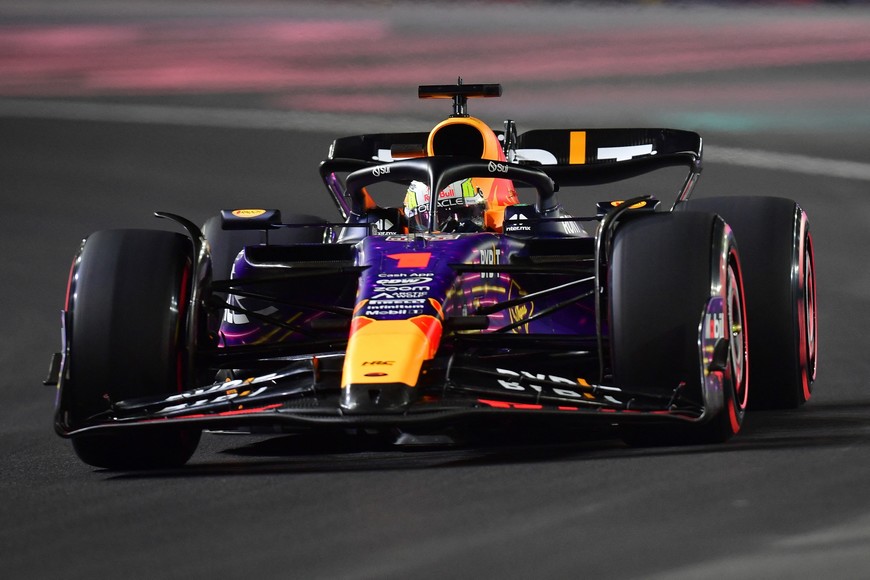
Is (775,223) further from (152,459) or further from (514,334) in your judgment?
(152,459)

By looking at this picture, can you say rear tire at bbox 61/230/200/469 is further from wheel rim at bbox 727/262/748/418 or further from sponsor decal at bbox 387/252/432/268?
wheel rim at bbox 727/262/748/418

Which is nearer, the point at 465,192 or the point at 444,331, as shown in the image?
the point at 444,331

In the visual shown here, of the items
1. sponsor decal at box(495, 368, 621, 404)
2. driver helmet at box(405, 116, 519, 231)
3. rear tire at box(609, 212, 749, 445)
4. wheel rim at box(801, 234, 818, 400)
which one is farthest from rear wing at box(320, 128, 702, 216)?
sponsor decal at box(495, 368, 621, 404)

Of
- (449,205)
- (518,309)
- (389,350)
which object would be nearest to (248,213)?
(449,205)

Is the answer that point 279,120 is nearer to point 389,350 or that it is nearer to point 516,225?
point 516,225

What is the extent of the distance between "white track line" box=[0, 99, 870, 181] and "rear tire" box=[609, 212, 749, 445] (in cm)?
1102

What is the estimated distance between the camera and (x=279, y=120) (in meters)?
19.0

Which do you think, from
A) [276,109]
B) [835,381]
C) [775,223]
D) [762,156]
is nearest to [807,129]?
[762,156]

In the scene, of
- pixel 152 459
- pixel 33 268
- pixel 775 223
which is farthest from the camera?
pixel 33 268

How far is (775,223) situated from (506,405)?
2698mm

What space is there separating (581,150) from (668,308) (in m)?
4.30

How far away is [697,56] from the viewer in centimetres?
1794

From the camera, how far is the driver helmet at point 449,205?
8.90m

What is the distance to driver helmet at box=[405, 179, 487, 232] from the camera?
8898 millimetres
